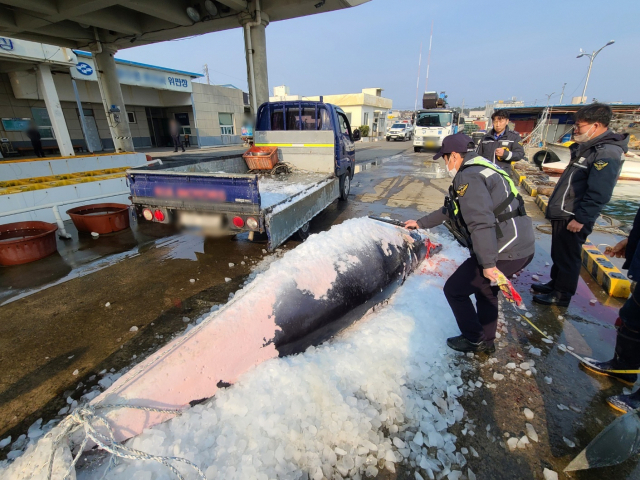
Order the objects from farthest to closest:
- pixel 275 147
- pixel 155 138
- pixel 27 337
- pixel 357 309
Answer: pixel 155 138, pixel 275 147, pixel 27 337, pixel 357 309

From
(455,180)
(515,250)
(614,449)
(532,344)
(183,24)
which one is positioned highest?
(183,24)

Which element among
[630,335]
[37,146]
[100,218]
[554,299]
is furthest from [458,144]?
[37,146]

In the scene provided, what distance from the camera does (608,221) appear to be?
5887mm

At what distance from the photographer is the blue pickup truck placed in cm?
375

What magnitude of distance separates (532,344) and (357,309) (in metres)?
1.63

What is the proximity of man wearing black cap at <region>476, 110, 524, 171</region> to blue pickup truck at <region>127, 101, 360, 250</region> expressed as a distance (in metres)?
2.77

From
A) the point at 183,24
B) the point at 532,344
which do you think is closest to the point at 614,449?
the point at 532,344

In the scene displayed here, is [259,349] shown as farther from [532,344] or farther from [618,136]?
[618,136]

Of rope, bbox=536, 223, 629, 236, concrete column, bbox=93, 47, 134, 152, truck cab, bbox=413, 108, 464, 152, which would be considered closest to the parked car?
truck cab, bbox=413, 108, 464, 152

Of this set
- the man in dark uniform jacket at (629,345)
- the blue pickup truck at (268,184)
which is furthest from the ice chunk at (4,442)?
the man in dark uniform jacket at (629,345)

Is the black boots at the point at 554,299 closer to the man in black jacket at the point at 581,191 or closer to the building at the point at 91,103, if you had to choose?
the man in black jacket at the point at 581,191

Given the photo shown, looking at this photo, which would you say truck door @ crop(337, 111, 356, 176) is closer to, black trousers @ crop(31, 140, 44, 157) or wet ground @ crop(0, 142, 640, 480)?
wet ground @ crop(0, 142, 640, 480)

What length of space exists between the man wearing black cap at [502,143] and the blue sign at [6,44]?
49.7 feet

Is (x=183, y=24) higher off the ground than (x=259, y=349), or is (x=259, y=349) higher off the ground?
(x=183, y=24)
